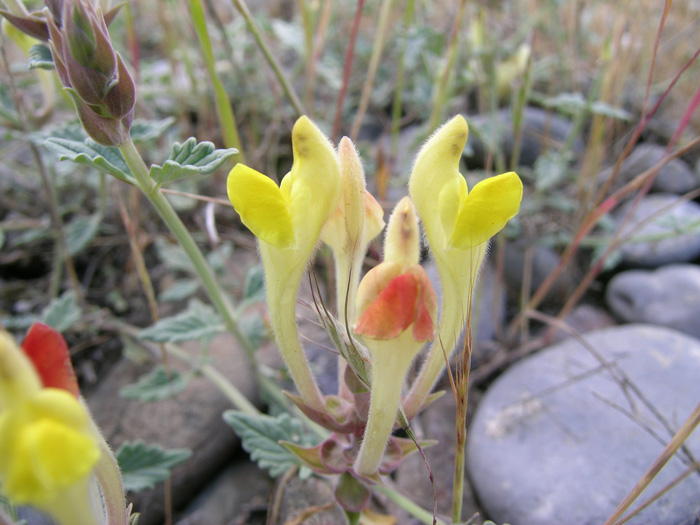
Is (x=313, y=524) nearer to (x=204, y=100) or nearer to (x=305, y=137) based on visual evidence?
(x=305, y=137)

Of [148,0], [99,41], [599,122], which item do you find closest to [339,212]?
[99,41]

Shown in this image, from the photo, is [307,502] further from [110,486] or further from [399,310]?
[399,310]

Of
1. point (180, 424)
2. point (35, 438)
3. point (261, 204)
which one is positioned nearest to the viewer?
point (35, 438)

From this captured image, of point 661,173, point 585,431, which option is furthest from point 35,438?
point 661,173

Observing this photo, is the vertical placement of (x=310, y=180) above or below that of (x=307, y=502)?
above

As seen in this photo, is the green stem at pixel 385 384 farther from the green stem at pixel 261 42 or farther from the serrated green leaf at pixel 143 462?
the green stem at pixel 261 42

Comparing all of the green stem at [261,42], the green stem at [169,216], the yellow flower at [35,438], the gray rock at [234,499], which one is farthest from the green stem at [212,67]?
the gray rock at [234,499]

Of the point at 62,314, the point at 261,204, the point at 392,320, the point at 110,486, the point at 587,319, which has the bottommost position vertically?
the point at 587,319
